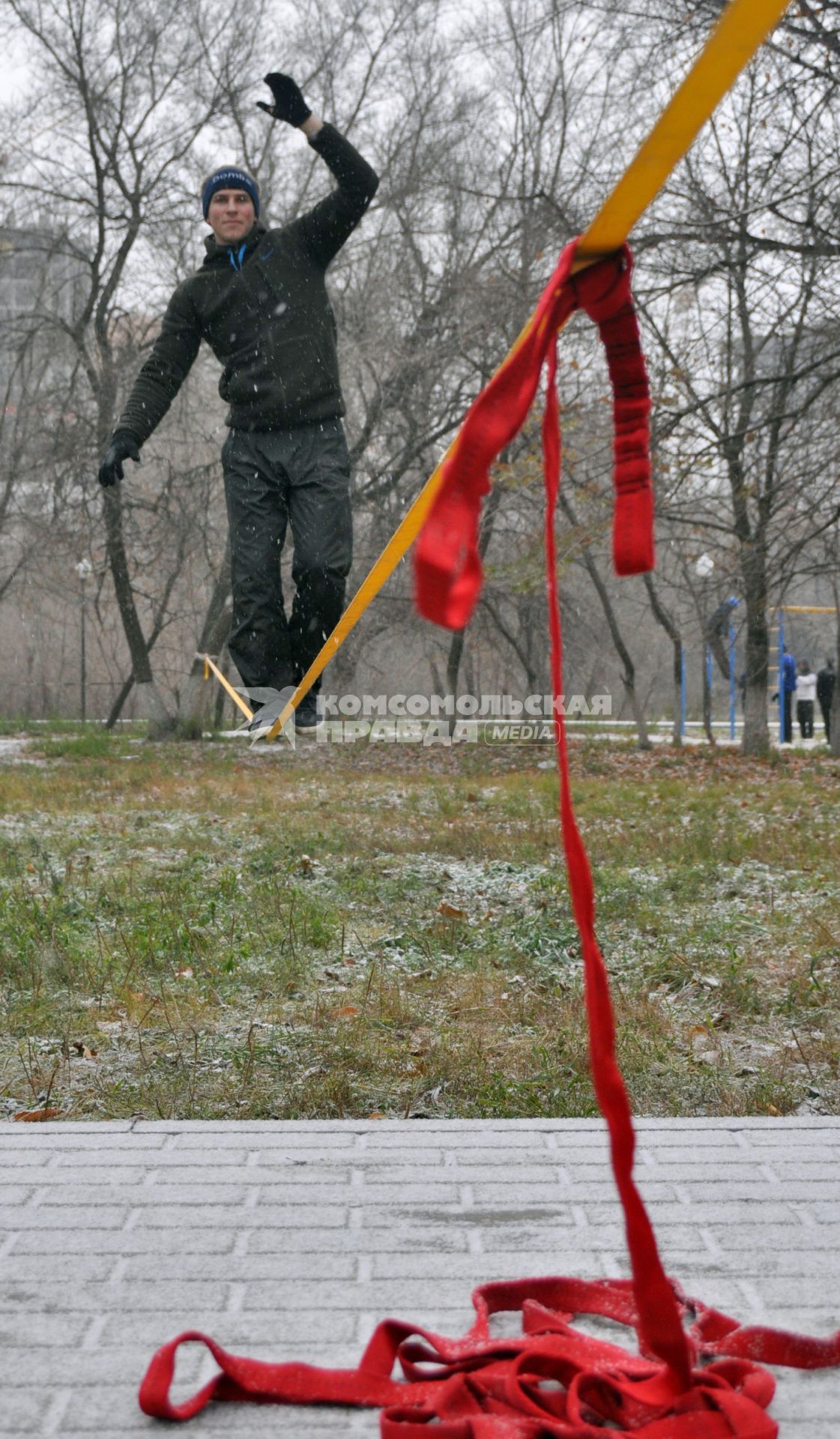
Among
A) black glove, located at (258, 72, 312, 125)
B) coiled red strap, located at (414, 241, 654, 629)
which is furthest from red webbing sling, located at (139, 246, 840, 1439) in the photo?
black glove, located at (258, 72, 312, 125)

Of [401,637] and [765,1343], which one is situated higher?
[401,637]

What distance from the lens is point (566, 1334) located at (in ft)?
7.82

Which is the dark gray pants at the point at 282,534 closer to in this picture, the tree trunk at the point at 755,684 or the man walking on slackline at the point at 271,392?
the man walking on slackline at the point at 271,392

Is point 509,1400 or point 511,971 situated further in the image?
point 511,971

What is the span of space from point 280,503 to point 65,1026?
206cm

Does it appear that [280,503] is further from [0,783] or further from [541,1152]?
[0,783]

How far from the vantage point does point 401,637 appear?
26359 mm

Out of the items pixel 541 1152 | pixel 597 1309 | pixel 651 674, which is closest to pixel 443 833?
pixel 541 1152

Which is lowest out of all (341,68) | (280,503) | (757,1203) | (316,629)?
(757,1203)

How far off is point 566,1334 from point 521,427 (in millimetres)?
1593

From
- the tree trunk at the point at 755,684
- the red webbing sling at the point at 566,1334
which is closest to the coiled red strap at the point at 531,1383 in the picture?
the red webbing sling at the point at 566,1334

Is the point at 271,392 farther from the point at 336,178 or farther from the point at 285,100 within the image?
the point at 285,100

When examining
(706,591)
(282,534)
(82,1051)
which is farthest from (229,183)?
(706,591)

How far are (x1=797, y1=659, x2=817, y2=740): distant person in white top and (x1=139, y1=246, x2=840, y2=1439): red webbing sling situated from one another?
2583 centimetres
